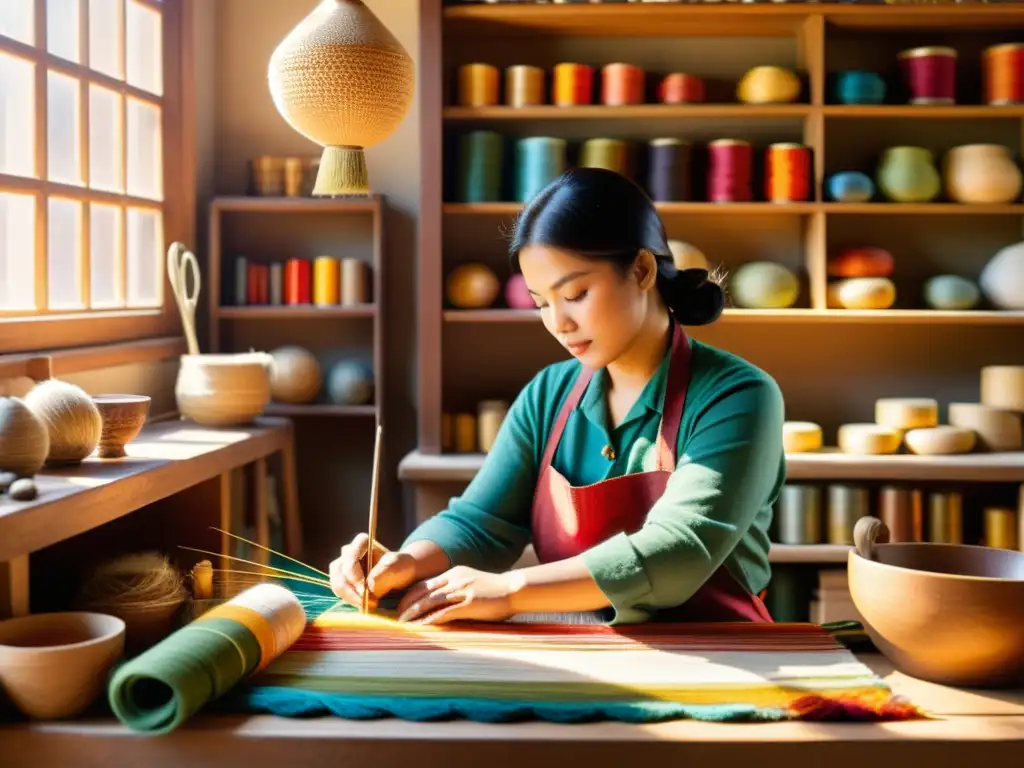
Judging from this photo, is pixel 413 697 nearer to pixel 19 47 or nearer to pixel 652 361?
pixel 652 361

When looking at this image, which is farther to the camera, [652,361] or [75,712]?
[652,361]

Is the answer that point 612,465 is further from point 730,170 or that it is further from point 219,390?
point 730,170

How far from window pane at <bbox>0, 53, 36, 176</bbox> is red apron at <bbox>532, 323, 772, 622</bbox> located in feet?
5.27

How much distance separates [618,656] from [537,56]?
2.71 meters

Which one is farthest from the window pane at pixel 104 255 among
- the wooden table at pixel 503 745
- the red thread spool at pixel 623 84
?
the wooden table at pixel 503 745

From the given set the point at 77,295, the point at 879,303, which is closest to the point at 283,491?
the point at 77,295

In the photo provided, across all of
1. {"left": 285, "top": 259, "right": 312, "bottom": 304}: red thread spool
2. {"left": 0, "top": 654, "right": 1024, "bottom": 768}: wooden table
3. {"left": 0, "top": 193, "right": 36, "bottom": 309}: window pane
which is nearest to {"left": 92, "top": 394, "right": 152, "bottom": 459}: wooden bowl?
{"left": 0, "top": 193, "right": 36, "bottom": 309}: window pane

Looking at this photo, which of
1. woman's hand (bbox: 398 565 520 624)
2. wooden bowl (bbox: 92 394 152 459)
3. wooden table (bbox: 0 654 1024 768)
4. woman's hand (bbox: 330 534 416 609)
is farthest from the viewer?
wooden bowl (bbox: 92 394 152 459)

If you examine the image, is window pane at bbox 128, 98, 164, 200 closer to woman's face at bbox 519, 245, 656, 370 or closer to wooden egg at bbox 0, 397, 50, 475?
wooden egg at bbox 0, 397, 50, 475

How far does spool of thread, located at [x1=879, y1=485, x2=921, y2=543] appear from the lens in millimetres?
3264

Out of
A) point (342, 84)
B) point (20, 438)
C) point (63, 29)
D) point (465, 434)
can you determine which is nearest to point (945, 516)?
point (465, 434)

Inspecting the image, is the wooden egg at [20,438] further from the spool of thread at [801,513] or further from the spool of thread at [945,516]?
the spool of thread at [945,516]

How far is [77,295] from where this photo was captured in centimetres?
292

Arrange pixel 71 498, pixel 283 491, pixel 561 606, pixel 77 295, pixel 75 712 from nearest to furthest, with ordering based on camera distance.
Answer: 1. pixel 75 712
2. pixel 561 606
3. pixel 71 498
4. pixel 77 295
5. pixel 283 491
